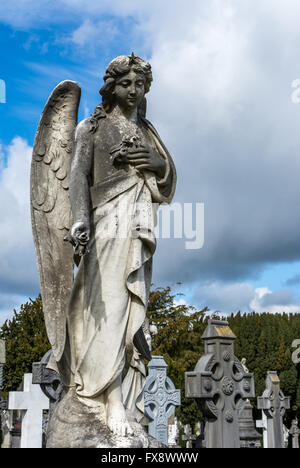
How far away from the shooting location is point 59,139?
4.70 m

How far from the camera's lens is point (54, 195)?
4652 mm

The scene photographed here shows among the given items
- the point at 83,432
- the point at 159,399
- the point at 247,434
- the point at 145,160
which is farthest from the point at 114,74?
the point at 247,434

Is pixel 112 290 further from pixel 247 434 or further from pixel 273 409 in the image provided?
pixel 273 409

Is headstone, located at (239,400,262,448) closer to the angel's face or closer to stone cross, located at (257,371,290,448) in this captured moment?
stone cross, located at (257,371,290,448)

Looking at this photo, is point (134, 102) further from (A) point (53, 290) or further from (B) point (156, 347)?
(B) point (156, 347)

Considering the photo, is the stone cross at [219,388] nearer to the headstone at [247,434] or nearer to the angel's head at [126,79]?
the headstone at [247,434]

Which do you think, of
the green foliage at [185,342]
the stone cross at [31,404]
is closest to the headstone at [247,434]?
the stone cross at [31,404]

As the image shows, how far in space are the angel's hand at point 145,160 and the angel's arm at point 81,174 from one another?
13.2 inches

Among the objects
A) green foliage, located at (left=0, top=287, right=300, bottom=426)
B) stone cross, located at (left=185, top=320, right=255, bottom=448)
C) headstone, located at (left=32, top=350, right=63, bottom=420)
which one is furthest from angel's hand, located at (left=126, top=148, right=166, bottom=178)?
green foliage, located at (left=0, top=287, right=300, bottom=426)

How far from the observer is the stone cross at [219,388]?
9.29m

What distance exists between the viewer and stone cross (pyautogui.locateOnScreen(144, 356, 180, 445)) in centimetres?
934
